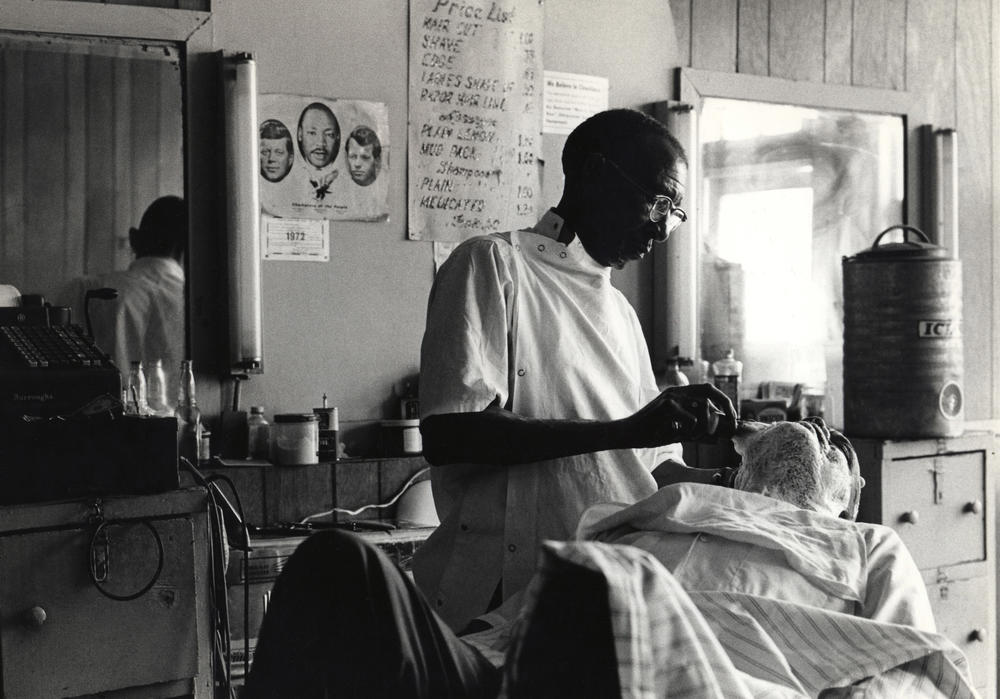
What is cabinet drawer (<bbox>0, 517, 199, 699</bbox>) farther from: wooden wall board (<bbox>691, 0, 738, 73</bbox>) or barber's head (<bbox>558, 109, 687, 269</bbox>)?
wooden wall board (<bbox>691, 0, 738, 73</bbox>)

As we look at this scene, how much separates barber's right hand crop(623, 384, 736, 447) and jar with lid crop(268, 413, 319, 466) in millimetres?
1262

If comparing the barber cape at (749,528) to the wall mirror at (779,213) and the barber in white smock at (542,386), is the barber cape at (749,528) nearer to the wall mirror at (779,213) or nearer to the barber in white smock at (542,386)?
the barber in white smock at (542,386)

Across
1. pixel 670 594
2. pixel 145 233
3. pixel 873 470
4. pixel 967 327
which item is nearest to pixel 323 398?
pixel 145 233

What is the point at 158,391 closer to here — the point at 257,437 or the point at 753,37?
the point at 257,437

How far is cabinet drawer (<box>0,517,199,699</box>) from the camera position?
2.00 metres

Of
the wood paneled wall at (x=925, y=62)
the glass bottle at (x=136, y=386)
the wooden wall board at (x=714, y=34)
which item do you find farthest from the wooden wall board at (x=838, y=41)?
the glass bottle at (x=136, y=386)

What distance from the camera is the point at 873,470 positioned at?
316 cm

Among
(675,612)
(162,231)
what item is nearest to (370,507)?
(162,231)

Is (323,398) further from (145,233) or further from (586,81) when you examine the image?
(586,81)

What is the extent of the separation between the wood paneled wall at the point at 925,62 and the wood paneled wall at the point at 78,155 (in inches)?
67.6

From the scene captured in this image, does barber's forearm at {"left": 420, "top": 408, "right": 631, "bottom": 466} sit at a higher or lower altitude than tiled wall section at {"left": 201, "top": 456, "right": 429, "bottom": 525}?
higher

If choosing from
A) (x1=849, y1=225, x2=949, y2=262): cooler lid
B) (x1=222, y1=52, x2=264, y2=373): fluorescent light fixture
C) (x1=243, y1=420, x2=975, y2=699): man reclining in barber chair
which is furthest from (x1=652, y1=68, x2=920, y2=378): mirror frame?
(x1=243, y1=420, x2=975, y2=699): man reclining in barber chair

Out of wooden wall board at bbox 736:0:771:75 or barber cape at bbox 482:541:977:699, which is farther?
wooden wall board at bbox 736:0:771:75

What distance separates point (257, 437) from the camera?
2.85 m
